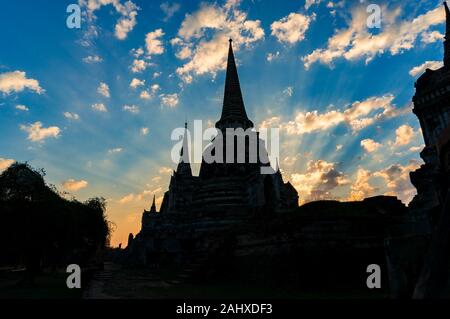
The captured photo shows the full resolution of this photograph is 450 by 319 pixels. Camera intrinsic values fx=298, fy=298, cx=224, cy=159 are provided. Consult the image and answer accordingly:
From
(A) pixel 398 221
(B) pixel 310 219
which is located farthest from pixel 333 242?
(A) pixel 398 221

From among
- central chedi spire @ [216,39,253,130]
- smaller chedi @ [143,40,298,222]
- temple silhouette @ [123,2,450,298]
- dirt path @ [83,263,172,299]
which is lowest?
dirt path @ [83,263,172,299]

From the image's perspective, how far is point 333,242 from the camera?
14.9 m

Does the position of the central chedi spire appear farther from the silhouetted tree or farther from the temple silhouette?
the silhouetted tree

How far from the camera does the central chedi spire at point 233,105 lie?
144ft

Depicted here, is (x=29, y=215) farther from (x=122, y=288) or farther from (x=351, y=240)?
(x=351, y=240)

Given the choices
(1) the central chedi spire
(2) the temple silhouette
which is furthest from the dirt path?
(1) the central chedi spire

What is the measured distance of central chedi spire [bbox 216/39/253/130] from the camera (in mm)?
43812

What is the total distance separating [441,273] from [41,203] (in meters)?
20.6

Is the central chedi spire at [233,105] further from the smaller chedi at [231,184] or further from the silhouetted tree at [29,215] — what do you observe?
the silhouetted tree at [29,215]

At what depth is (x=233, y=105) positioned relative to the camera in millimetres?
45875

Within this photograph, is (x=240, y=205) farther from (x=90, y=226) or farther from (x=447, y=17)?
(x=447, y=17)

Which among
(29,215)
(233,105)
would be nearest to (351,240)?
(29,215)

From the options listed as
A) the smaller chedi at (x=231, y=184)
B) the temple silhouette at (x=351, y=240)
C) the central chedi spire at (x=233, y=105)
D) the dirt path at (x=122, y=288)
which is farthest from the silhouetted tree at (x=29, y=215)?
the central chedi spire at (x=233, y=105)
